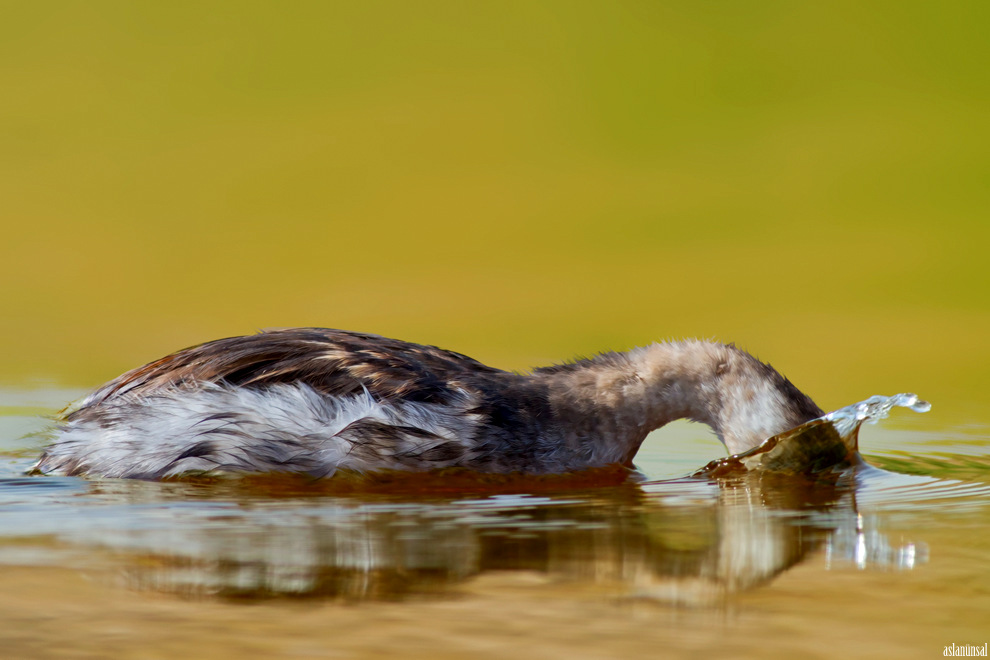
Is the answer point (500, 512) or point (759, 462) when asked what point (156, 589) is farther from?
point (759, 462)

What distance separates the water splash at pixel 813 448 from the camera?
232 inches

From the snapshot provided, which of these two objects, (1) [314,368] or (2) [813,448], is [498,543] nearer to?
(1) [314,368]

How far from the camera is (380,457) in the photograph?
5.67m

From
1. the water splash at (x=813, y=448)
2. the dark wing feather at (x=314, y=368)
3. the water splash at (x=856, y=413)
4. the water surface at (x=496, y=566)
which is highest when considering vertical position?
the dark wing feather at (x=314, y=368)

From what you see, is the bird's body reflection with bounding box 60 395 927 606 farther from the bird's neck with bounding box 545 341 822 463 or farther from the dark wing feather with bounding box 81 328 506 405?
the dark wing feather with bounding box 81 328 506 405

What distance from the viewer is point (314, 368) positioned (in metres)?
5.96

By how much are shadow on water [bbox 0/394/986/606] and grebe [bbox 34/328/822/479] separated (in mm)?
128

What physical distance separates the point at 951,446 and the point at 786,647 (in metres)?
4.10

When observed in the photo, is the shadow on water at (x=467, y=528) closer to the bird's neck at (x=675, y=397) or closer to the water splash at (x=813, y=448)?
the water splash at (x=813, y=448)

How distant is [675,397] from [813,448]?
2.64 ft

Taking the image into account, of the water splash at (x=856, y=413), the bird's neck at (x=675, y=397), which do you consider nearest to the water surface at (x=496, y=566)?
the water splash at (x=856, y=413)

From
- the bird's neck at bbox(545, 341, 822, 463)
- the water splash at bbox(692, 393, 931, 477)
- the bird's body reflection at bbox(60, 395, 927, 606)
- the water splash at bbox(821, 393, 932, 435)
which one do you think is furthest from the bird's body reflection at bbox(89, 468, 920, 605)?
the bird's neck at bbox(545, 341, 822, 463)

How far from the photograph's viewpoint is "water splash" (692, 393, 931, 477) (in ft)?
19.4

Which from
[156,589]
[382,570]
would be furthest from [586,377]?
[156,589]
